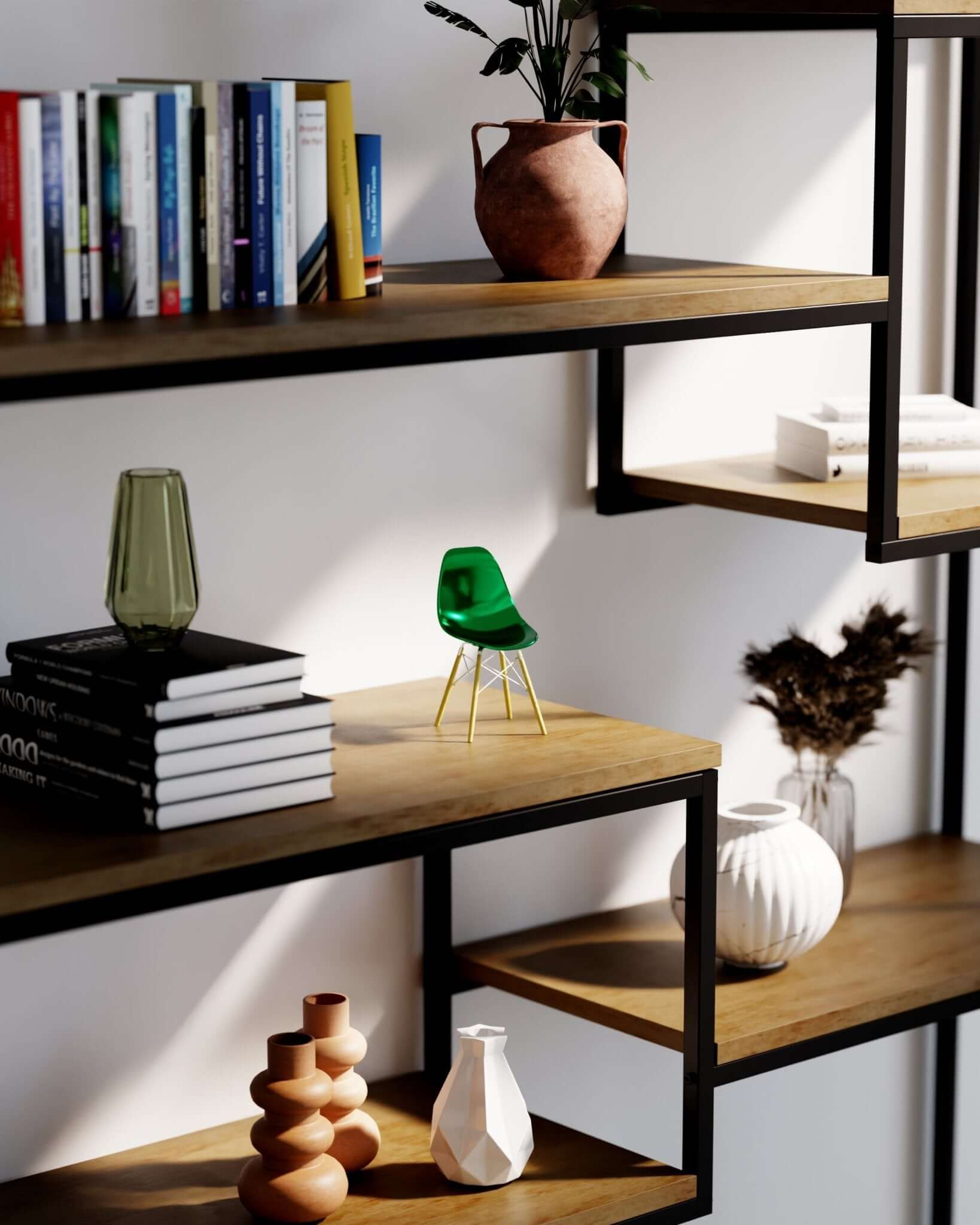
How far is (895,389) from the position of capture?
1853 millimetres

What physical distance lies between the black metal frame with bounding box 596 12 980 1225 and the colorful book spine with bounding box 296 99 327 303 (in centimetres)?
41

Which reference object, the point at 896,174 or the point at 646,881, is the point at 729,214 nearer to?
the point at 896,174

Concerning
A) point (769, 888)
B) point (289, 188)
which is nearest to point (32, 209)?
point (289, 188)

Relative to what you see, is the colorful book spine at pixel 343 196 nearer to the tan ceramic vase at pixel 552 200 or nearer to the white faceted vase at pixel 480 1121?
the tan ceramic vase at pixel 552 200

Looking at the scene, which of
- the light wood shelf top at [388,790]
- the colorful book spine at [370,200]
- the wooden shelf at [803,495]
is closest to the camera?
the light wood shelf top at [388,790]

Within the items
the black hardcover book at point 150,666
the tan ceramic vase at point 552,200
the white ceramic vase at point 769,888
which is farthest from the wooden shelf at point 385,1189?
the tan ceramic vase at point 552,200

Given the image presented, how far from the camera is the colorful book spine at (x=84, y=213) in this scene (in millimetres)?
1425

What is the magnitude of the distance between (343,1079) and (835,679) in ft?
2.64

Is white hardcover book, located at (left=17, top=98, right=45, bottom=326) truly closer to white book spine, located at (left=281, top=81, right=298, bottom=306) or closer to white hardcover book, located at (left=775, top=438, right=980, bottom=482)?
white book spine, located at (left=281, top=81, right=298, bottom=306)

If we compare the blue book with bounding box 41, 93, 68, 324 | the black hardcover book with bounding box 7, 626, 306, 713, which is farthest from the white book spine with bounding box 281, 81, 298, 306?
the black hardcover book with bounding box 7, 626, 306, 713

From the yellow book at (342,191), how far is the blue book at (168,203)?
0.16m

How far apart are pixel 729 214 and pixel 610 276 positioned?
513 millimetres

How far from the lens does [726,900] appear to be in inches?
79.8

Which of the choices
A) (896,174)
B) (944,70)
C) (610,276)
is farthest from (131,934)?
(944,70)
